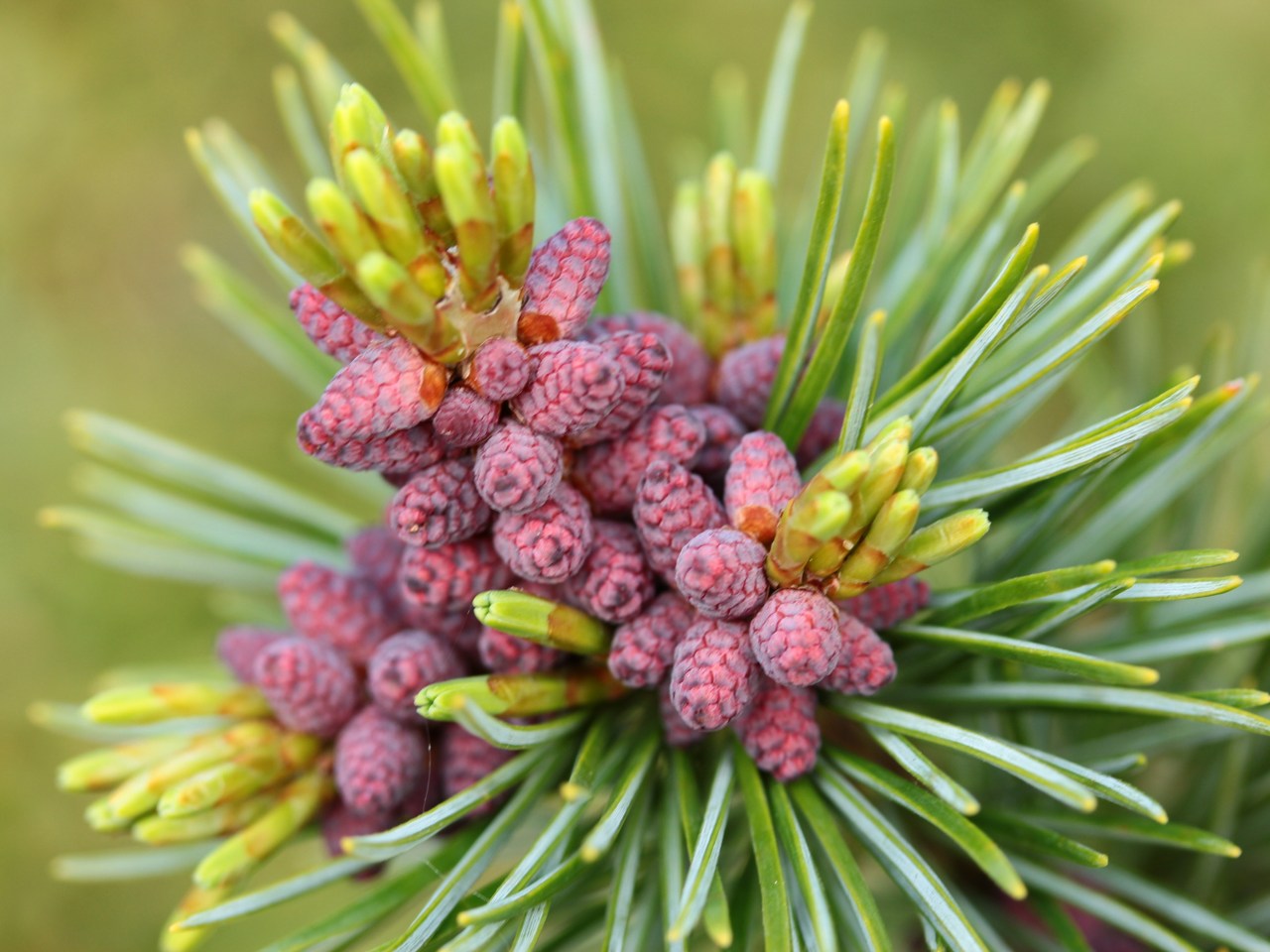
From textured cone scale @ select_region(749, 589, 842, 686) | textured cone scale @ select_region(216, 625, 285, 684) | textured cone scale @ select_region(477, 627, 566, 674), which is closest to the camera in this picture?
textured cone scale @ select_region(749, 589, 842, 686)

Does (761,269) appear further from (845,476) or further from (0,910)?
(0,910)

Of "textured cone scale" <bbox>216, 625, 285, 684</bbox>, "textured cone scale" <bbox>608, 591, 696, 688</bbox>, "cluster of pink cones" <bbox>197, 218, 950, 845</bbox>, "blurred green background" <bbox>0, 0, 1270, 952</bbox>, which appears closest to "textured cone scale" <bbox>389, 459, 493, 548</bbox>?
"cluster of pink cones" <bbox>197, 218, 950, 845</bbox>

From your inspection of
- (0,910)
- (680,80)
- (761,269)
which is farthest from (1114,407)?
(0,910)

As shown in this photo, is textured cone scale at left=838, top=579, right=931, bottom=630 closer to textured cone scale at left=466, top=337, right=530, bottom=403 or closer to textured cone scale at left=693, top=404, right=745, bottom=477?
textured cone scale at left=693, top=404, right=745, bottom=477

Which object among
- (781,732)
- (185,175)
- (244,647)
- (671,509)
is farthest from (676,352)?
(185,175)

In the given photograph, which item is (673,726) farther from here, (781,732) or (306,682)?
(306,682)
